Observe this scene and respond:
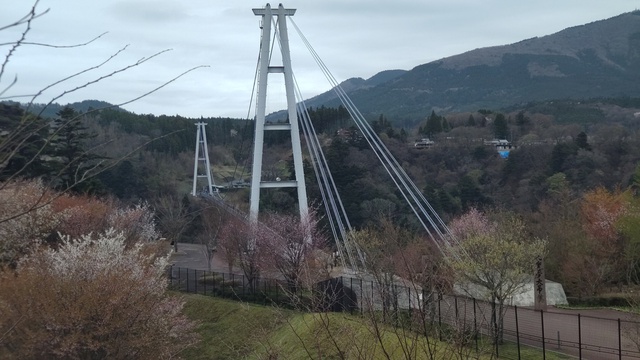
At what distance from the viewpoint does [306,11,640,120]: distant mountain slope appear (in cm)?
11338

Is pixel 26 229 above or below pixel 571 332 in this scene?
above

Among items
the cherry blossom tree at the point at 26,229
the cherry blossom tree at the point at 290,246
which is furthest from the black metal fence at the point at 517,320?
the cherry blossom tree at the point at 26,229

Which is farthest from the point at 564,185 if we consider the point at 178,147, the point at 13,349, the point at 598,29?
the point at 598,29

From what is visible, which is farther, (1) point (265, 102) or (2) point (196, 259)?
(2) point (196, 259)

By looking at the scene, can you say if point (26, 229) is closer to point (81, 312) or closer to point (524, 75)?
point (81, 312)

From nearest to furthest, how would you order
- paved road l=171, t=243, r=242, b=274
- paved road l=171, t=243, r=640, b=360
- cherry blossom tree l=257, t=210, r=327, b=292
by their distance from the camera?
1. paved road l=171, t=243, r=640, b=360
2. cherry blossom tree l=257, t=210, r=327, b=292
3. paved road l=171, t=243, r=242, b=274

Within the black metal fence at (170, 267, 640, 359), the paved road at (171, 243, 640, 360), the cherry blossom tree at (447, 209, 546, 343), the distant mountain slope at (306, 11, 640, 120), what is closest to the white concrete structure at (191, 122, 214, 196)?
the black metal fence at (170, 267, 640, 359)

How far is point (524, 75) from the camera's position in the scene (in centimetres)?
12469

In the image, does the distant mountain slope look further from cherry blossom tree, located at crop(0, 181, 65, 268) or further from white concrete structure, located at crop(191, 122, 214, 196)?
cherry blossom tree, located at crop(0, 181, 65, 268)

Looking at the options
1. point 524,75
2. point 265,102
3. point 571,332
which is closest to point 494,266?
point 571,332

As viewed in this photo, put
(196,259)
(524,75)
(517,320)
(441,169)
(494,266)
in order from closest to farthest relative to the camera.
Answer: (517,320) < (494,266) < (196,259) < (441,169) < (524,75)

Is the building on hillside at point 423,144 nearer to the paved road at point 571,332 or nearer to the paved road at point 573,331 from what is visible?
the paved road at point 573,331

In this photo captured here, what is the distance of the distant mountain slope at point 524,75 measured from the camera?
372 ft

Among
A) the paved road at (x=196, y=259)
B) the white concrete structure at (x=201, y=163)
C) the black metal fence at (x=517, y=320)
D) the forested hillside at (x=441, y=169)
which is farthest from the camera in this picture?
the white concrete structure at (x=201, y=163)
